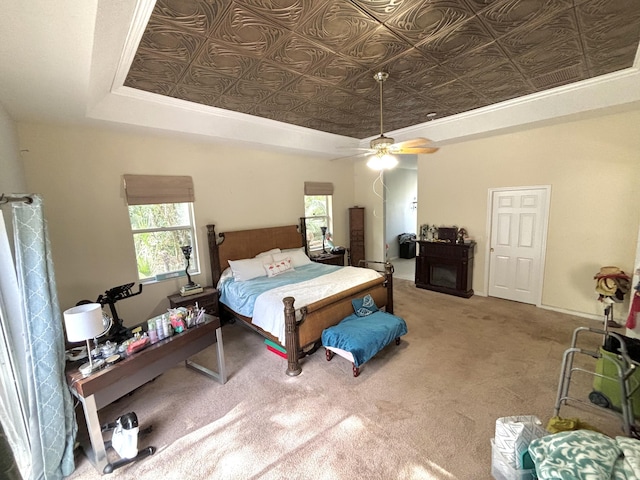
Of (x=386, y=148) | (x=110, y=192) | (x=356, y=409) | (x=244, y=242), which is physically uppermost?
(x=386, y=148)

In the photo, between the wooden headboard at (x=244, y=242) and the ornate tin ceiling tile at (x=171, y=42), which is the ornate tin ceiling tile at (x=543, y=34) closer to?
the ornate tin ceiling tile at (x=171, y=42)

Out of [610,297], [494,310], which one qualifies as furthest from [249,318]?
[610,297]

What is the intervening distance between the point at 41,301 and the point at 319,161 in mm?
4941

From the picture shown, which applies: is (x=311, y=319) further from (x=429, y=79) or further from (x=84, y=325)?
(x=429, y=79)

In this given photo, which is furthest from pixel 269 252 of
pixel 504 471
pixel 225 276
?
pixel 504 471

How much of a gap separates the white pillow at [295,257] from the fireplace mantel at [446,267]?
2.32 metres

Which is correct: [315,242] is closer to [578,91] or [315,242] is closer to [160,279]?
[160,279]

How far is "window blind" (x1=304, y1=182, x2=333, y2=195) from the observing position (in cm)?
565

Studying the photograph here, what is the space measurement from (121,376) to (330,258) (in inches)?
158

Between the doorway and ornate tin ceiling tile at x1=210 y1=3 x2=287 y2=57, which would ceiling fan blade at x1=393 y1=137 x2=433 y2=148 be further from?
the doorway

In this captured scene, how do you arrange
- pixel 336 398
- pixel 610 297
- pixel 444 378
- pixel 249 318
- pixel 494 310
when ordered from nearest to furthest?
pixel 336 398
pixel 444 378
pixel 610 297
pixel 249 318
pixel 494 310

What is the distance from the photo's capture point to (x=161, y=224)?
3.90 m

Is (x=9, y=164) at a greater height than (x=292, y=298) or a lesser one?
greater

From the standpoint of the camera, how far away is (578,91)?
10.9 feet
